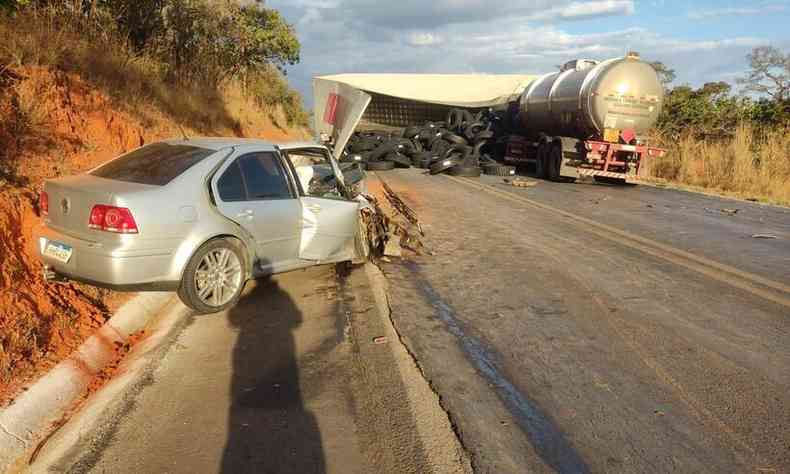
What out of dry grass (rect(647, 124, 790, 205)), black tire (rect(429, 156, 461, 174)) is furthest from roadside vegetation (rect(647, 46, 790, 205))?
black tire (rect(429, 156, 461, 174))

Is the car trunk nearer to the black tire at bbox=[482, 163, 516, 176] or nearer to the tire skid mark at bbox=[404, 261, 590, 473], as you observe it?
the tire skid mark at bbox=[404, 261, 590, 473]

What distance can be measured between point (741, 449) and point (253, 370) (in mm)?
2980

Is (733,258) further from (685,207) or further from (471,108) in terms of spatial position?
→ (471,108)

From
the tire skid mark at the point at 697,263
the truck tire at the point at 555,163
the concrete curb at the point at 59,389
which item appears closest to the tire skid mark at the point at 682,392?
the tire skid mark at the point at 697,263

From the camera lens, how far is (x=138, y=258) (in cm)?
492

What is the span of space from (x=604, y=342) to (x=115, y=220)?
3.86 m

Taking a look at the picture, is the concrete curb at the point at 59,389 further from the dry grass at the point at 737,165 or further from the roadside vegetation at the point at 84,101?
the dry grass at the point at 737,165

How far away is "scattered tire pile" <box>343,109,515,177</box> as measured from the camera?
20828 mm

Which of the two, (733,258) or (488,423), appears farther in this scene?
(733,258)

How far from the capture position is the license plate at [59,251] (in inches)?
197

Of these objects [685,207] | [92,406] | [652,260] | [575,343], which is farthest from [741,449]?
[685,207]

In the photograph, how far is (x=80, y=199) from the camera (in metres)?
5.03

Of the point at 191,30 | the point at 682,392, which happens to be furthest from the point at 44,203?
the point at 191,30

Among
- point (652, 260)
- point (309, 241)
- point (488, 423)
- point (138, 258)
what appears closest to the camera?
point (488, 423)
